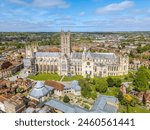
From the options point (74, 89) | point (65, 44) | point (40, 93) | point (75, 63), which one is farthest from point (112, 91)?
point (65, 44)

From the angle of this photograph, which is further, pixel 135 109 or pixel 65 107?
pixel 135 109

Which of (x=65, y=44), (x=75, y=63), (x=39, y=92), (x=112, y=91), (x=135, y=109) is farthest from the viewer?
(x=65, y=44)

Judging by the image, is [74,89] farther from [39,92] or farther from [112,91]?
[112,91]

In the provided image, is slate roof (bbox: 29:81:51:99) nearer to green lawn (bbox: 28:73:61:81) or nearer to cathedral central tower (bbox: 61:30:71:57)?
green lawn (bbox: 28:73:61:81)

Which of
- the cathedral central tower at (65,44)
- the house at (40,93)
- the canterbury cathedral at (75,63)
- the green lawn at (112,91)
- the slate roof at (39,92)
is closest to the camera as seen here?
the house at (40,93)

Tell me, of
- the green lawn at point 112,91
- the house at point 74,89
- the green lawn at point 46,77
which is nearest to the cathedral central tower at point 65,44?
the green lawn at point 46,77

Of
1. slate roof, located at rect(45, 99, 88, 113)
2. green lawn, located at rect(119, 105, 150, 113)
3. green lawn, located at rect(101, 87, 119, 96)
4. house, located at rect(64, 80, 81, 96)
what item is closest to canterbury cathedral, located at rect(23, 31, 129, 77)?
green lawn, located at rect(101, 87, 119, 96)

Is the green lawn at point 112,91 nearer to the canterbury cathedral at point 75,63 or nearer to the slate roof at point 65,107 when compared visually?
the canterbury cathedral at point 75,63

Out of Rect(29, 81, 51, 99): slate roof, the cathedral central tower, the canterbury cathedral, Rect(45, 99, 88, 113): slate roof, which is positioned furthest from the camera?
the cathedral central tower

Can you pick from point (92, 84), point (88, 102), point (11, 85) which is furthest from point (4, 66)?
point (88, 102)
